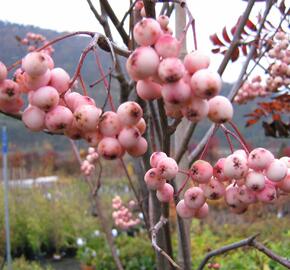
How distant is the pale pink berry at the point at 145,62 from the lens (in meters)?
0.36

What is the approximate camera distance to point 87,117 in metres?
0.42

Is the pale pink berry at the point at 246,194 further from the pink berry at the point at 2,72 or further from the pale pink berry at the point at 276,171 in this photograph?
the pink berry at the point at 2,72

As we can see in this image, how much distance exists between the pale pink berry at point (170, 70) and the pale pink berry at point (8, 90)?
0.48ft

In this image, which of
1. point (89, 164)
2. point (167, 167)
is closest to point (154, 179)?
point (167, 167)

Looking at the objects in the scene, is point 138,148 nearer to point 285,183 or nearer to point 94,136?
point 94,136

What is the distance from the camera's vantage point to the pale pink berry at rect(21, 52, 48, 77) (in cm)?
40

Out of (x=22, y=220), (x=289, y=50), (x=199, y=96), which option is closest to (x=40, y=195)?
(x=22, y=220)

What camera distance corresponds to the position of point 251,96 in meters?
2.20

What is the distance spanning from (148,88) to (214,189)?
0.56 ft

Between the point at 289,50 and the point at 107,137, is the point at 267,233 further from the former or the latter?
the point at 107,137

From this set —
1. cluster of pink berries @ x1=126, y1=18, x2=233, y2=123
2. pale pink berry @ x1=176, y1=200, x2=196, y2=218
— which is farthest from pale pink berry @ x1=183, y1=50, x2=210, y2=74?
pale pink berry @ x1=176, y1=200, x2=196, y2=218

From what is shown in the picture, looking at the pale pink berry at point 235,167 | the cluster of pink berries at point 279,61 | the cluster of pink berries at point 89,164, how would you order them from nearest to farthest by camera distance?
the pale pink berry at point 235,167, the cluster of pink berries at point 279,61, the cluster of pink berries at point 89,164

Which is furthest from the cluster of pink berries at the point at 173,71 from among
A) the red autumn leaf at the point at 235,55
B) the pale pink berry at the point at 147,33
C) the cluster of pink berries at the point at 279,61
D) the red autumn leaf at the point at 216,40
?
the red autumn leaf at the point at 216,40

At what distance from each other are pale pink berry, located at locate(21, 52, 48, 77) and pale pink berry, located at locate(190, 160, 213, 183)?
0.20 m
